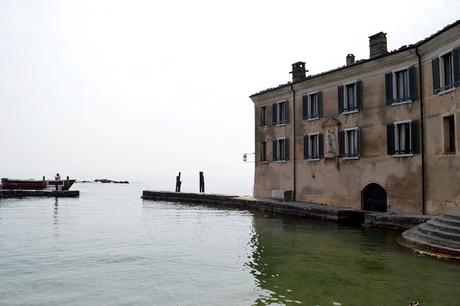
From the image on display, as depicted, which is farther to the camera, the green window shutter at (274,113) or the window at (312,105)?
the green window shutter at (274,113)

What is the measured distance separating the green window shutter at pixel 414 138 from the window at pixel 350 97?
12.4ft

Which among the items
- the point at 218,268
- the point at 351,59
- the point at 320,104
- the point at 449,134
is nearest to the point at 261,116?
the point at 320,104

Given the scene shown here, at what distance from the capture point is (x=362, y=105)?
945 inches

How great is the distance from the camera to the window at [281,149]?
30625 millimetres

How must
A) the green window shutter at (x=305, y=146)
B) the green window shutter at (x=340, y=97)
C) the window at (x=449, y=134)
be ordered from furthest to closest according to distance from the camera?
the green window shutter at (x=305, y=146) < the green window shutter at (x=340, y=97) < the window at (x=449, y=134)

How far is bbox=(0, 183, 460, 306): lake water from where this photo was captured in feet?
31.4

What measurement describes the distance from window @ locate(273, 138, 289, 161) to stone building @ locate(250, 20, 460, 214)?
0.07 meters

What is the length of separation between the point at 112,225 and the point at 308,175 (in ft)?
40.6

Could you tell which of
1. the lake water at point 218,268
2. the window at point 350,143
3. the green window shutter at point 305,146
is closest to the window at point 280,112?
the green window shutter at point 305,146

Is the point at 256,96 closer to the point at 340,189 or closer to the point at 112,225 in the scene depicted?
the point at 340,189

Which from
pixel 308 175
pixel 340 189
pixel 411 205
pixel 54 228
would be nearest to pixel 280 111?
pixel 308 175

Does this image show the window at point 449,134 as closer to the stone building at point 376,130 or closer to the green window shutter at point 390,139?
the stone building at point 376,130

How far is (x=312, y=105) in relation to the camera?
92.4 feet

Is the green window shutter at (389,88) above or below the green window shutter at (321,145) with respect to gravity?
above
